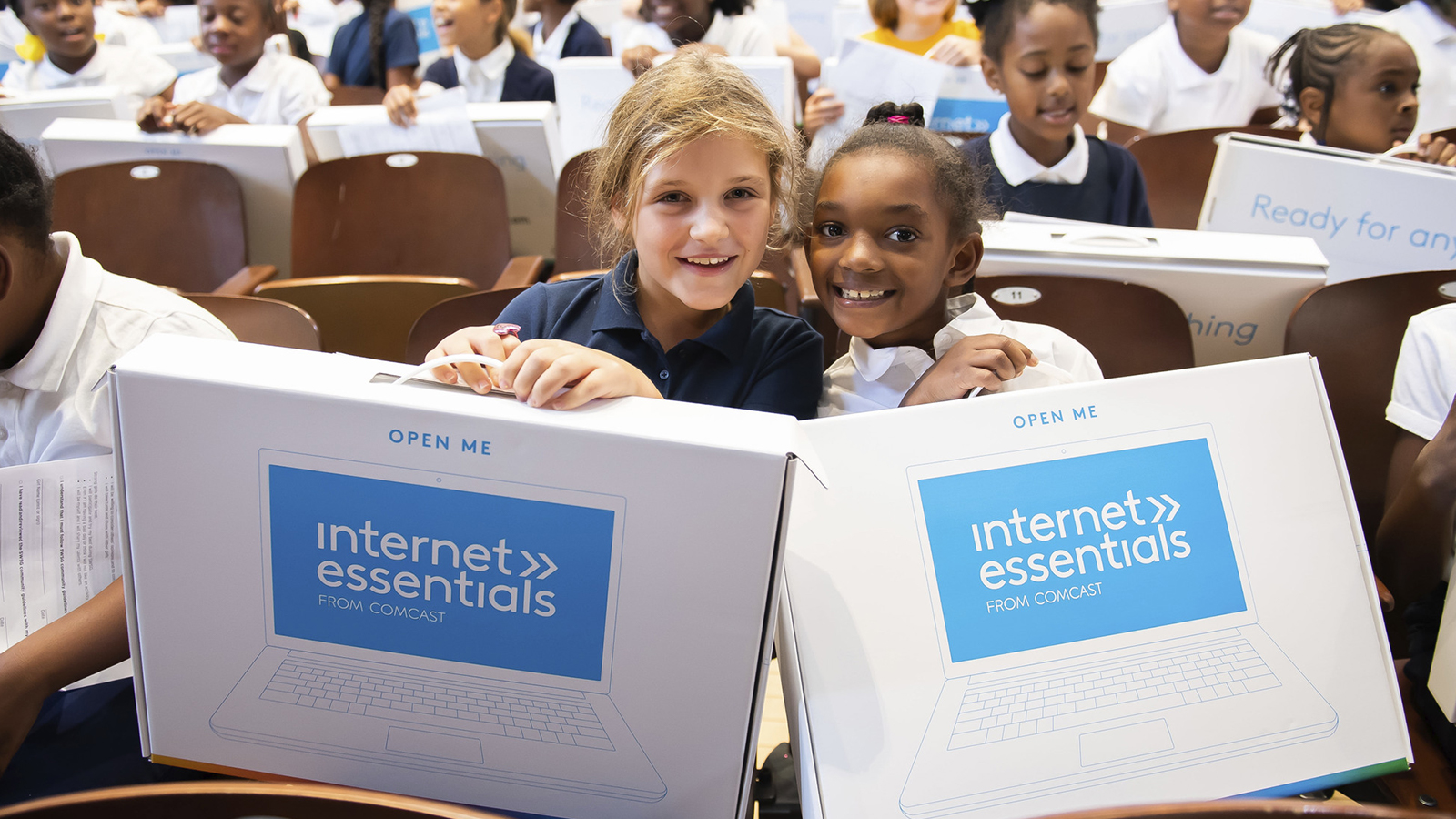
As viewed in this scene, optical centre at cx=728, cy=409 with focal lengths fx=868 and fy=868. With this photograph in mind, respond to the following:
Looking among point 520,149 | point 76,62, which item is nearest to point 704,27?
point 520,149

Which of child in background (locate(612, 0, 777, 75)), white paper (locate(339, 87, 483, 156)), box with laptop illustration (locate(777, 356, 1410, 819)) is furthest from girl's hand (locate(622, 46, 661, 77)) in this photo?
box with laptop illustration (locate(777, 356, 1410, 819))

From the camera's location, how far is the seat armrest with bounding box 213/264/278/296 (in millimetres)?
1929

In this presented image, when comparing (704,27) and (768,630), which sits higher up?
(704,27)

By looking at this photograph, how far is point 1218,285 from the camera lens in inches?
44.6

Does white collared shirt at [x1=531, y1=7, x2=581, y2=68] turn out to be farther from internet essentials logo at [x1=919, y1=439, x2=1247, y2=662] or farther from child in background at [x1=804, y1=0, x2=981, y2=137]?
internet essentials logo at [x1=919, y1=439, x2=1247, y2=662]

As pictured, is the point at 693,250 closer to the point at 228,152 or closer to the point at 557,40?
the point at 228,152

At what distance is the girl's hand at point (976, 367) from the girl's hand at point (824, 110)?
1359 millimetres

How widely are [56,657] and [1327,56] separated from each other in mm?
2559

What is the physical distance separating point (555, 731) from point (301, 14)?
6234 mm

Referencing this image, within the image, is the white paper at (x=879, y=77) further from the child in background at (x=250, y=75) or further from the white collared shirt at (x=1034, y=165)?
the child in background at (x=250, y=75)

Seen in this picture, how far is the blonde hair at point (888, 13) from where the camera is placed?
2832 millimetres

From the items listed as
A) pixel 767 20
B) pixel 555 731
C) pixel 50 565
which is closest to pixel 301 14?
pixel 767 20

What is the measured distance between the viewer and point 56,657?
79 centimetres

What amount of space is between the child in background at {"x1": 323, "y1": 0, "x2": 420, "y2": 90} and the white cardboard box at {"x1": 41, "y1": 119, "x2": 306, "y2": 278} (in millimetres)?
1528
